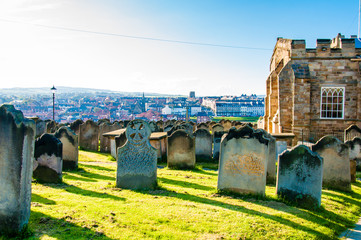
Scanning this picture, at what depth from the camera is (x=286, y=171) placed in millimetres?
7438

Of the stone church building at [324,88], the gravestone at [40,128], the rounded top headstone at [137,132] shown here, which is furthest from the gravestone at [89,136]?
the stone church building at [324,88]

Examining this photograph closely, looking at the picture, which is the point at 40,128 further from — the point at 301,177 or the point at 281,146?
the point at 301,177

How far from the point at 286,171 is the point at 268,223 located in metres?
1.92

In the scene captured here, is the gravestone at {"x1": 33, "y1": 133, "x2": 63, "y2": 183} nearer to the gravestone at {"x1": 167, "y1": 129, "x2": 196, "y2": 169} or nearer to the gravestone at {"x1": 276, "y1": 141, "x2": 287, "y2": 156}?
the gravestone at {"x1": 167, "y1": 129, "x2": 196, "y2": 169}

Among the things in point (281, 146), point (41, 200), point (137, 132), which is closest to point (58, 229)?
point (41, 200)

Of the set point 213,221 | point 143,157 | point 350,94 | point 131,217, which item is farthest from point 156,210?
point 350,94

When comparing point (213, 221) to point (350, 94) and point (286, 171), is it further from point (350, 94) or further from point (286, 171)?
point (350, 94)

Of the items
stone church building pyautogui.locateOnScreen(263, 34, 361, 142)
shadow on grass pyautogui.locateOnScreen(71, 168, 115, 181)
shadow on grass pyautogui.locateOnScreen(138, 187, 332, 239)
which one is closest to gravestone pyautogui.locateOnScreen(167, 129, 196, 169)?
shadow on grass pyautogui.locateOnScreen(71, 168, 115, 181)

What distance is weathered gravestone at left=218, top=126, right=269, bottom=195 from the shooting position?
745 centimetres

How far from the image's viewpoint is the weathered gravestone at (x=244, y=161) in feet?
24.4

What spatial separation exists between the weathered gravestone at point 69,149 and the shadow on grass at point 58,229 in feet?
18.3

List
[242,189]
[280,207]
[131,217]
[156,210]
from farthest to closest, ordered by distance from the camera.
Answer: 1. [242,189]
2. [280,207]
3. [156,210]
4. [131,217]

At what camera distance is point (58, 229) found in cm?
514

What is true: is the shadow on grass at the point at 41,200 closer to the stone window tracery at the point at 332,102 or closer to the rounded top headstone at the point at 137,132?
the rounded top headstone at the point at 137,132
